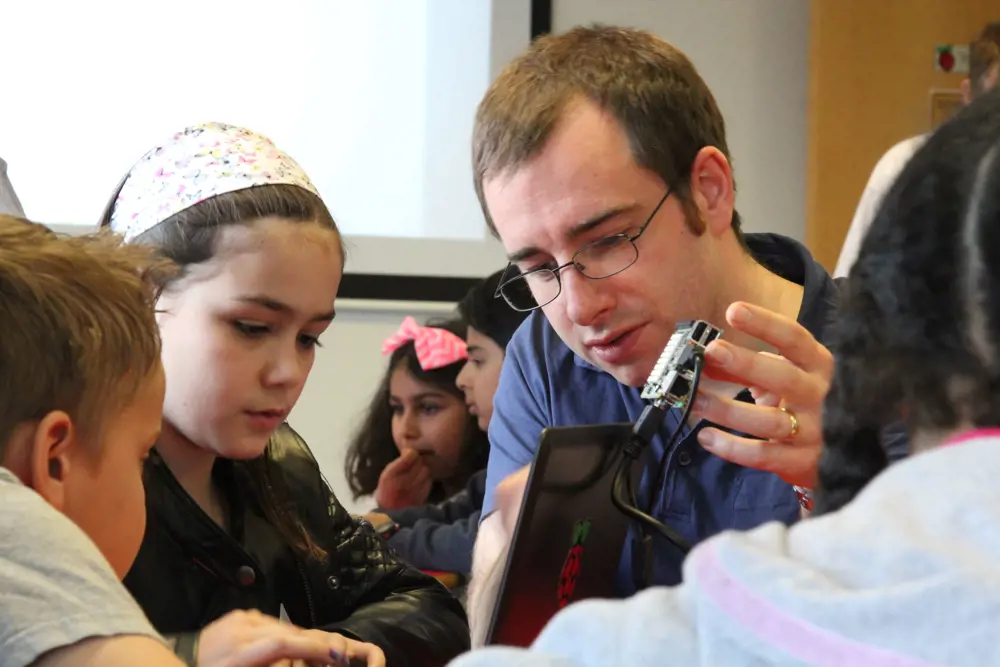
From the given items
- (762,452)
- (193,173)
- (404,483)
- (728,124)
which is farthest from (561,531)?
(728,124)

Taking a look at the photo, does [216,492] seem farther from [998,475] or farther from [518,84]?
[998,475]

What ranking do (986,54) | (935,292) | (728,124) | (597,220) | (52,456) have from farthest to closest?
1. (728,124)
2. (986,54)
3. (597,220)
4. (52,456)
5. (935,292)

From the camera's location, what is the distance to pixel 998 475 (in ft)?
1.41

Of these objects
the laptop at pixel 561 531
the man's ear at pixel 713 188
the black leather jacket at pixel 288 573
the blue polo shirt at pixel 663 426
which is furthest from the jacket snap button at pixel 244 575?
the man's ear at pixel 713 188

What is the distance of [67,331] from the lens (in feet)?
2.64

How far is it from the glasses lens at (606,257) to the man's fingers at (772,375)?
229 mm

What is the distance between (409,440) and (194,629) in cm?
134

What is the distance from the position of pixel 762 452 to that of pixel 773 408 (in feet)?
0.15

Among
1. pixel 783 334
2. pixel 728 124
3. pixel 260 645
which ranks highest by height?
pixel 783 334

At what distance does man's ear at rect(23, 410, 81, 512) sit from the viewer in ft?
2.53

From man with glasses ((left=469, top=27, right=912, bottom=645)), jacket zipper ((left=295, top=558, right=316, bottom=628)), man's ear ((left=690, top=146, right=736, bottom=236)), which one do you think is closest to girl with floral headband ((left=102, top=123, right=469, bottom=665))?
jacket zipper ((left=295, top=558, right=316, bottom=628))

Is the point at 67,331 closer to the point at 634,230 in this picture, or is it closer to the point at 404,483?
the point at 634,230

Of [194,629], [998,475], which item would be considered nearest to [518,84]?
[194,629]

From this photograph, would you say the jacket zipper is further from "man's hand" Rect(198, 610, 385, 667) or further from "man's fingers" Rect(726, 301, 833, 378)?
"man's fingers" Rect(726, 301, 833, 378)
